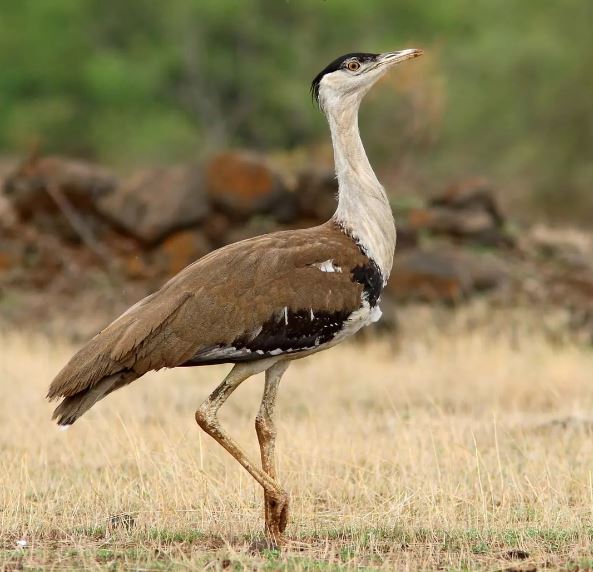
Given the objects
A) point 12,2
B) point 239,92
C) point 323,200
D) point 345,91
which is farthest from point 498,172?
point 345,91

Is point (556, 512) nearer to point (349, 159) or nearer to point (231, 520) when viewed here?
point (231, 520)

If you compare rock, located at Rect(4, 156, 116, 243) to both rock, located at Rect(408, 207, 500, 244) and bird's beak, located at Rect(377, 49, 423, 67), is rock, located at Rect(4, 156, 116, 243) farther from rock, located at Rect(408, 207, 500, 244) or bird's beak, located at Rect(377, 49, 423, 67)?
bird's beak, located at Rect(377, 49, 423, 67)

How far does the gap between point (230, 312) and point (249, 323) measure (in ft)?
0.32

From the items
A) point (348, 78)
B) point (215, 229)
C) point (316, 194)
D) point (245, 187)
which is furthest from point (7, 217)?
point (348, 78)

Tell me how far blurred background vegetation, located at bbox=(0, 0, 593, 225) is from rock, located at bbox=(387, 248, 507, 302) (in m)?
11.9

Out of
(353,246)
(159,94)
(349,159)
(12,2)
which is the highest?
(12,2)

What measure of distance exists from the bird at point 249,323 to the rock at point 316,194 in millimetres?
8215

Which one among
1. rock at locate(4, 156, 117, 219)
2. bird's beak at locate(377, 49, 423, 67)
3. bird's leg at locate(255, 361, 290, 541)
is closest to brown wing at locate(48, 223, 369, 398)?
bird's leg at locate(255, 361, 290, 541)

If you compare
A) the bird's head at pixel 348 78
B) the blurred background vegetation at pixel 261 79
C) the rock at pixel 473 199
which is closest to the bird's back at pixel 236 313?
the bird's head at pixel 348 78

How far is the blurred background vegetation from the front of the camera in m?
26.0

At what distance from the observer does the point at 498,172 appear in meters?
26.6

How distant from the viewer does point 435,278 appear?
43.1 feet

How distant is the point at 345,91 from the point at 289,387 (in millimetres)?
5100

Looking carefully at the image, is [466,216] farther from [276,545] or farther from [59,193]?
[276,545]
